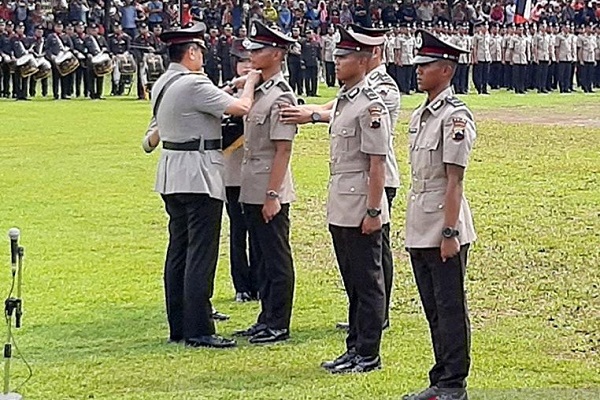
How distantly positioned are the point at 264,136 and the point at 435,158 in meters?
2.09

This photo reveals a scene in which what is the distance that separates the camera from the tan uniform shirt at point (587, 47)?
3559cm

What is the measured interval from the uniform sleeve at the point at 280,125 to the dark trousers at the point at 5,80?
24.4 metres

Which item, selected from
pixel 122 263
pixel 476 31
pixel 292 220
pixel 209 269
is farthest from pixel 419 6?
pixel 209 269

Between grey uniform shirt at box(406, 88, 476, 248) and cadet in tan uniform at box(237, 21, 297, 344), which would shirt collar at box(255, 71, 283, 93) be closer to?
cadet in tan uniform at box(237, 21, 297, 344)

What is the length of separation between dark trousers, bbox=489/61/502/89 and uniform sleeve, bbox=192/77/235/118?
2839 cm

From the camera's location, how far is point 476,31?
35.6m

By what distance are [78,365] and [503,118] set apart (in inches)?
759

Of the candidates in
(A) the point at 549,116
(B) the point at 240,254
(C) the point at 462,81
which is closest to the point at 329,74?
(C) the point at 462,81

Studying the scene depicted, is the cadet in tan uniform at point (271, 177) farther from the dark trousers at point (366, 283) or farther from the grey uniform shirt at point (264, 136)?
the dark trousers at point (366, 283)

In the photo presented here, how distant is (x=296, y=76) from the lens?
33.0 metres

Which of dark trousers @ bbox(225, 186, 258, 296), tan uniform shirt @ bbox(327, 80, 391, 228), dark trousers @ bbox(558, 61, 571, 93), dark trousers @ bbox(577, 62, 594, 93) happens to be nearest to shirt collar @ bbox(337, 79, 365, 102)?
tan uniform shirt @ bbox(327, 80, 391, 228)

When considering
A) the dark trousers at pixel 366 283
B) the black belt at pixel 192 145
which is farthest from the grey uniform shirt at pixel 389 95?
the black belt at pixel 192 145

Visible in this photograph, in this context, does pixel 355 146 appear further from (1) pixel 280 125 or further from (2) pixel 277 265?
(2) pixel 277 265

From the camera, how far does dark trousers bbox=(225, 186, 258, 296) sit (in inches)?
368
